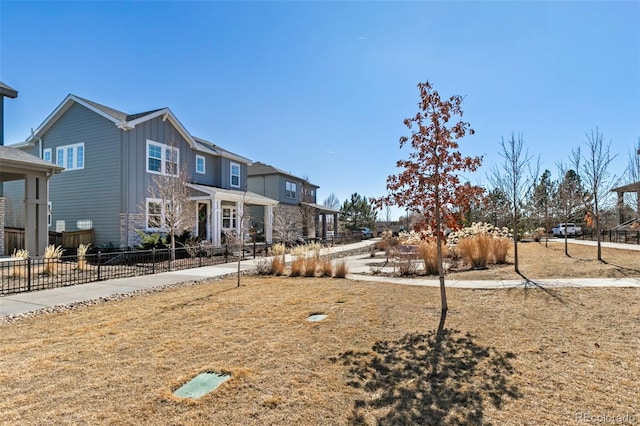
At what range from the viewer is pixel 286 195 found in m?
33.5

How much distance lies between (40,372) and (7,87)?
56.2 ft

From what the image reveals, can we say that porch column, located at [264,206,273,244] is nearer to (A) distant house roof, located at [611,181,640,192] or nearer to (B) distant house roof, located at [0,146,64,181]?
(B) distant house roof, located at [0,146,64,181]

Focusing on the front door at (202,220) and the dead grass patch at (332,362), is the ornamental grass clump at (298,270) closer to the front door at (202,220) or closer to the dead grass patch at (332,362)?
the dead grass patch at (332,362)

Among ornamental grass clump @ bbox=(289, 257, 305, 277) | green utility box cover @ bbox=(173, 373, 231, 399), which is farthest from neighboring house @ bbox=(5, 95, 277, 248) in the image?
green utility box cover @ bbox=(173, 373, 231, 399)

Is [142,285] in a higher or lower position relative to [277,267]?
lower

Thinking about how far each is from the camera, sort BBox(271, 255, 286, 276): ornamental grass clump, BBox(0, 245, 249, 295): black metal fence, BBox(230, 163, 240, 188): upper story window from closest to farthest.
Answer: BBox(0, 245, 249, 295): black metal fence → BBox(271, 255, 286, 276): ornamental grass clump → BBox(230, 163, 240, 188): upper story window

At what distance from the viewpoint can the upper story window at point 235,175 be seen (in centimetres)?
2519

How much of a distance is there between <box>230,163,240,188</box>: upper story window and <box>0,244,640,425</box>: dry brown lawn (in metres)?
18.7

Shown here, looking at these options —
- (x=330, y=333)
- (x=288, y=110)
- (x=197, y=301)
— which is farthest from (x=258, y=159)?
(x=330, y=333)

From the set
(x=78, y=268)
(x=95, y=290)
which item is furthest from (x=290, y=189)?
(x=95, y=290)

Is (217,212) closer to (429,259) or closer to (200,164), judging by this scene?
(200,164)

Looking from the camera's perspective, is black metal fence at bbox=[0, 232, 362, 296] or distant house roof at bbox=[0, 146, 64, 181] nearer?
black metal fence at bbox=[0, 232, 362, 296]

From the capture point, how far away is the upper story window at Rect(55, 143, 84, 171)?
18906 millimetres

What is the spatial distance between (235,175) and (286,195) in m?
8.63
